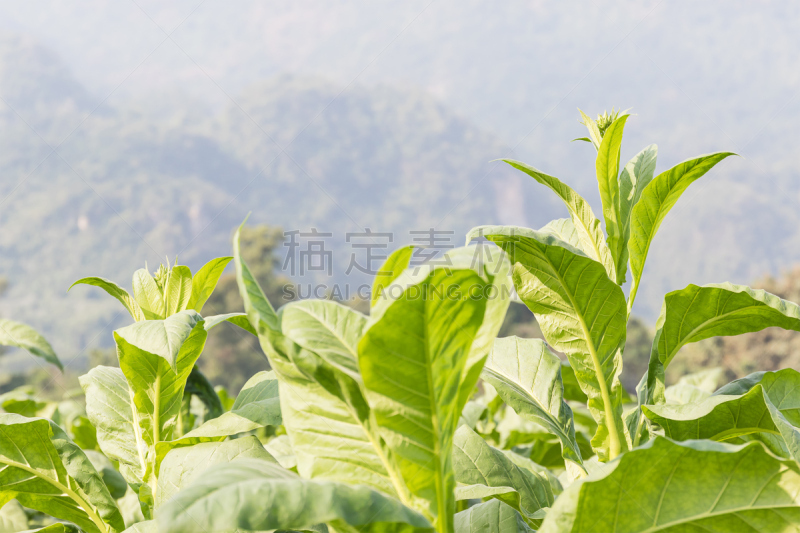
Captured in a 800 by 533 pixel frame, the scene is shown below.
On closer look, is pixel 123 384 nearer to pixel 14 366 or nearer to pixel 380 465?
pixel 380 465

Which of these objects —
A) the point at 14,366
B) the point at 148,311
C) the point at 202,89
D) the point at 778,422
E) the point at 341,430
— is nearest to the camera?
the point at 341,430

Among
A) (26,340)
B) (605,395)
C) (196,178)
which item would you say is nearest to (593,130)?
(605,395)

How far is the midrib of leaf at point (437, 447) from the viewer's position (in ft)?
2.25

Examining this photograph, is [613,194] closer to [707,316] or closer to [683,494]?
[707,316]

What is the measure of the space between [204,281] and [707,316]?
3.83 feet

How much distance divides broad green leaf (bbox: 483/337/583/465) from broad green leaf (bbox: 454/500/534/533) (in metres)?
0.23

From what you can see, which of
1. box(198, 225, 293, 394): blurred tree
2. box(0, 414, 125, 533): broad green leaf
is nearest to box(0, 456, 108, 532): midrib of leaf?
box(0, 414, 125, 533): broad green leaf

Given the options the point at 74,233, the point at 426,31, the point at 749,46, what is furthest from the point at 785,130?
the point at 74,233

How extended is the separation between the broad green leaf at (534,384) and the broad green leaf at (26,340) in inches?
66.0

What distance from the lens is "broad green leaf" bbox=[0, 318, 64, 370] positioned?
2125 millimetres

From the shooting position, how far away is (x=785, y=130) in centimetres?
13562

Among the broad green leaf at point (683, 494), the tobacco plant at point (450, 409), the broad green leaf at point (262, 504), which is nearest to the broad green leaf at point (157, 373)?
the tobacco plant at point (450, 409)

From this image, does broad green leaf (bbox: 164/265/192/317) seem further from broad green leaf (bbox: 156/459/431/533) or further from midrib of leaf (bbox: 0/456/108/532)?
broad green leaf (bbox: 156/459/431/533)

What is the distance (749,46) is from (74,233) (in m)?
159
